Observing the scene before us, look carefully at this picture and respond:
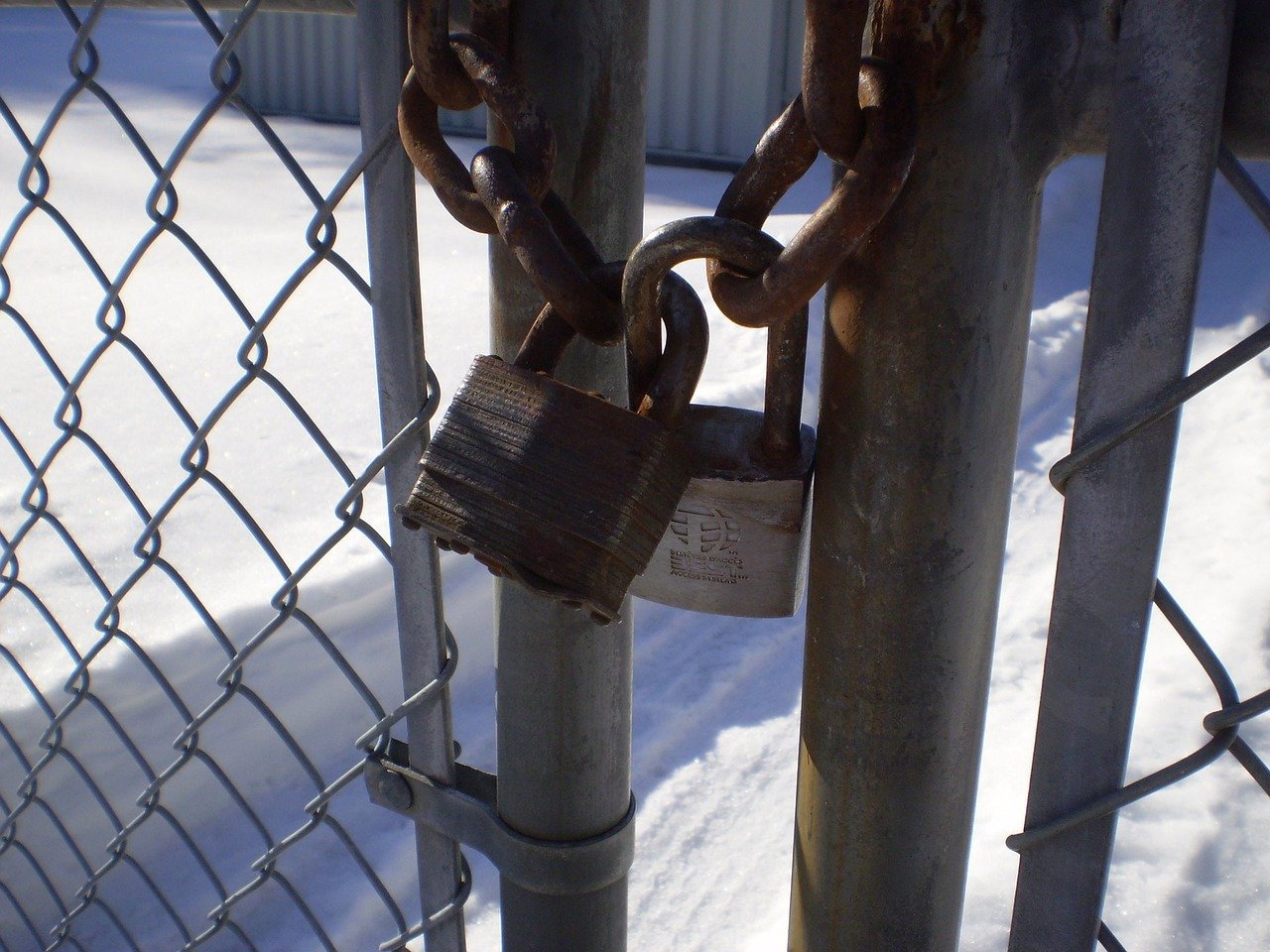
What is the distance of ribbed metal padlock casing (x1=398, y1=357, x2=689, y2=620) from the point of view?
382mm

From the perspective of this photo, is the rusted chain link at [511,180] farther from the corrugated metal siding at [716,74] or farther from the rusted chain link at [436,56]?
the corrugated metal siding at [716,74]

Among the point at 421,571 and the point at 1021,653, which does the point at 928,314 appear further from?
the point at 1021,653

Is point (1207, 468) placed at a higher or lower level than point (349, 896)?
higher

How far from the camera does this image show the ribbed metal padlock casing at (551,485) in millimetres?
382

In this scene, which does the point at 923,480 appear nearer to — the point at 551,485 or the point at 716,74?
the point at 551,485

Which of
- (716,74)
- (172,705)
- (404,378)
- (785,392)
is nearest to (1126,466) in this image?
(785,392)

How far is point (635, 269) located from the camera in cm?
36

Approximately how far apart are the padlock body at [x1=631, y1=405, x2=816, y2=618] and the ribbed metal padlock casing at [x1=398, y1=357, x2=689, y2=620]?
0.04 metres

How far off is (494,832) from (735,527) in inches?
10.3

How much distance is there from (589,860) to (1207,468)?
2.58 m

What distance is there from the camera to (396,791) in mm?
647

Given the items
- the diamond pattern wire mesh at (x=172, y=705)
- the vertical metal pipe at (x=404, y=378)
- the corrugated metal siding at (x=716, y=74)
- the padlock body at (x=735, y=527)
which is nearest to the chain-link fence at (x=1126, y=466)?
the padlock body at (x=735, y=527)

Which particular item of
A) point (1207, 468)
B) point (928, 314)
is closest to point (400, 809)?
point (928, 314)

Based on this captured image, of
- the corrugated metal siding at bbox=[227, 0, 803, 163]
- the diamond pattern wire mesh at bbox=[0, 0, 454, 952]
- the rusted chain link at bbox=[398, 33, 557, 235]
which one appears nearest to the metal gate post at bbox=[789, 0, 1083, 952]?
the rusted chain link at bbox=[398, 33, 557, 235]
